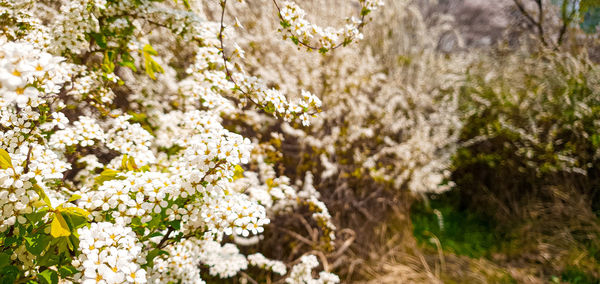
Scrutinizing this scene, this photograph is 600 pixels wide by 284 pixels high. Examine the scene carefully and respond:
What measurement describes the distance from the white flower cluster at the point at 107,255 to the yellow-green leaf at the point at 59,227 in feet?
0.12

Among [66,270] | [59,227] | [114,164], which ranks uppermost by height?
[114,164]

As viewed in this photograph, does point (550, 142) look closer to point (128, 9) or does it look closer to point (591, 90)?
point (591, 90)

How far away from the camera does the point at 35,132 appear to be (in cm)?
123

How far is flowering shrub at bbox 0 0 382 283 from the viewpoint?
0.92 m

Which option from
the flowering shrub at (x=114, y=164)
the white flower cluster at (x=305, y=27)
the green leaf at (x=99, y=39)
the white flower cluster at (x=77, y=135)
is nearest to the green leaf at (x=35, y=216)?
the flowering shrub at (x=114, y=164)

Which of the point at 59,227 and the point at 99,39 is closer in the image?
the point at 59,227

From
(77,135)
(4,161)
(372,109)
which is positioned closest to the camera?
(4,161)

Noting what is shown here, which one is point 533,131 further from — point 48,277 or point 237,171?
point 48,277

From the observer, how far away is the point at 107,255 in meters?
0.91

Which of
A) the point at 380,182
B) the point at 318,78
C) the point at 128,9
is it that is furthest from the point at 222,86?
the point at 380,182

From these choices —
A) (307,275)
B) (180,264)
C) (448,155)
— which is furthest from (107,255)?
(448,155)

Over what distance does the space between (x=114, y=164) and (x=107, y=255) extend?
2.39ft

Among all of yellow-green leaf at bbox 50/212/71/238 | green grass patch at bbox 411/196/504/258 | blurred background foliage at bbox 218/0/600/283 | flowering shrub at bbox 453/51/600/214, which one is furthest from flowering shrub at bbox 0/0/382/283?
flowering shrub at bbox 453/51/600/214

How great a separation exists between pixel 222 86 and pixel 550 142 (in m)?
4.17
